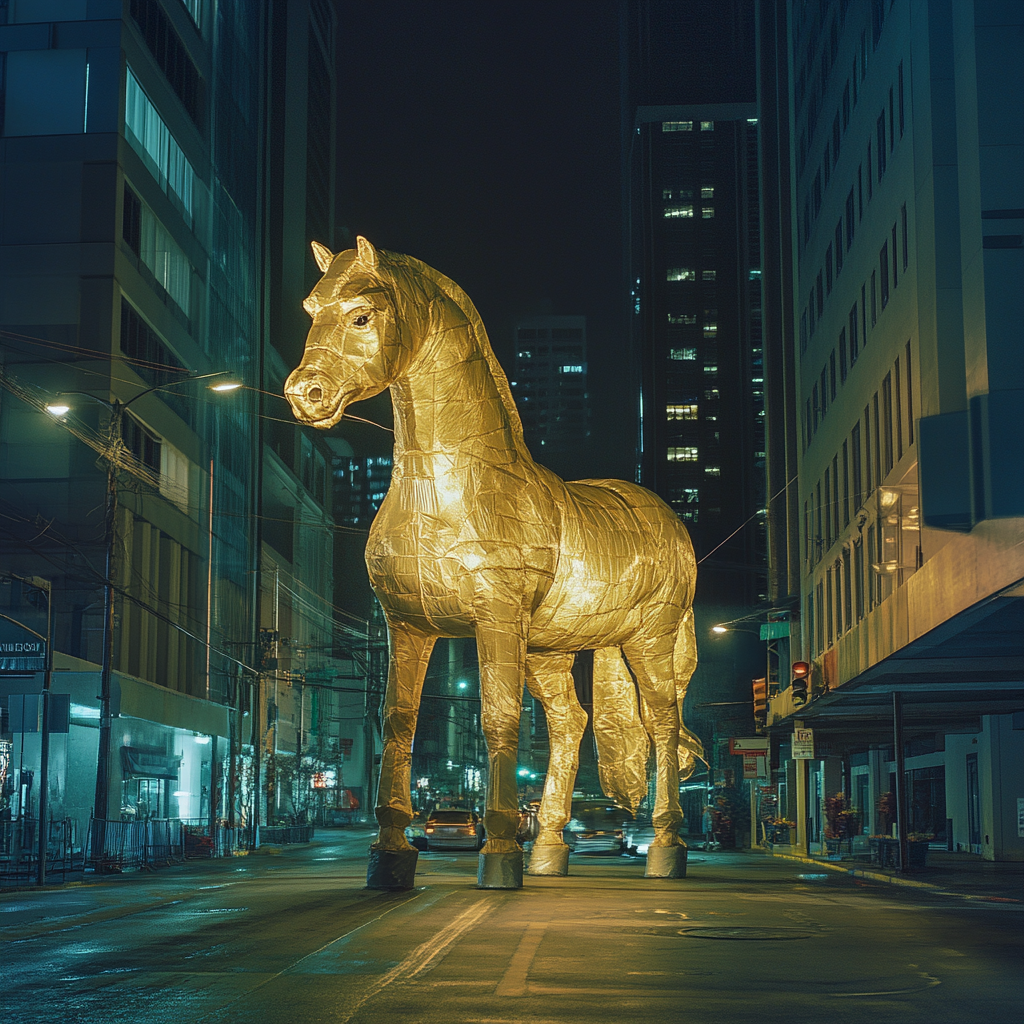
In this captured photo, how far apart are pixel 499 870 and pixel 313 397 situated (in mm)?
5859

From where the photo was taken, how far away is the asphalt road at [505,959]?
8.12m

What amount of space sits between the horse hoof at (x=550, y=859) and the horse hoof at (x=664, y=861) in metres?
1.21

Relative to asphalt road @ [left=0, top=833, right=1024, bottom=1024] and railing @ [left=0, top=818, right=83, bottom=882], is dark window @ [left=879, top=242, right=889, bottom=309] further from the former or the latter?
railing @ [left=0, top=818, right=83, bottom=882]

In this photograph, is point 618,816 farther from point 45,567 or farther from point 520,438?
point 520,438

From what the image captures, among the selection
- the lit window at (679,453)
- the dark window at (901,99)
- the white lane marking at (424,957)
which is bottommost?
the white lane marking at (424,957)

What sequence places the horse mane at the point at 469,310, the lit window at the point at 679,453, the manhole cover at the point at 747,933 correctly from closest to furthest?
the manhole cover at the point at 747,933 < the horse mane at the point at 469,310 < the lit window at the point at 679,453

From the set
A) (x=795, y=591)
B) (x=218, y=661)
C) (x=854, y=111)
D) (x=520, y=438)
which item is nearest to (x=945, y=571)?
(x=520, y=438)

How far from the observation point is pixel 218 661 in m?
62.5

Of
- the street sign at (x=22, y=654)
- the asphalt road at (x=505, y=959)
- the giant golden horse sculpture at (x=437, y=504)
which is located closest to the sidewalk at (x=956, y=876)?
the asphalt road at (x=505, y=959)

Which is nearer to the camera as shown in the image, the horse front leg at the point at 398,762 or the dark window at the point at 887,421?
the horse front leg at the point at 398,762

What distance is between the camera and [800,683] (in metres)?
38.7

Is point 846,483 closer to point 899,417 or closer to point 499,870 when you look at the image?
point 899,417

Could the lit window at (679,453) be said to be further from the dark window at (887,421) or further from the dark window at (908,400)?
the dark window at (908,400)

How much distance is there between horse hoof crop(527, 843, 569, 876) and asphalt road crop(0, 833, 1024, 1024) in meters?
3.09
